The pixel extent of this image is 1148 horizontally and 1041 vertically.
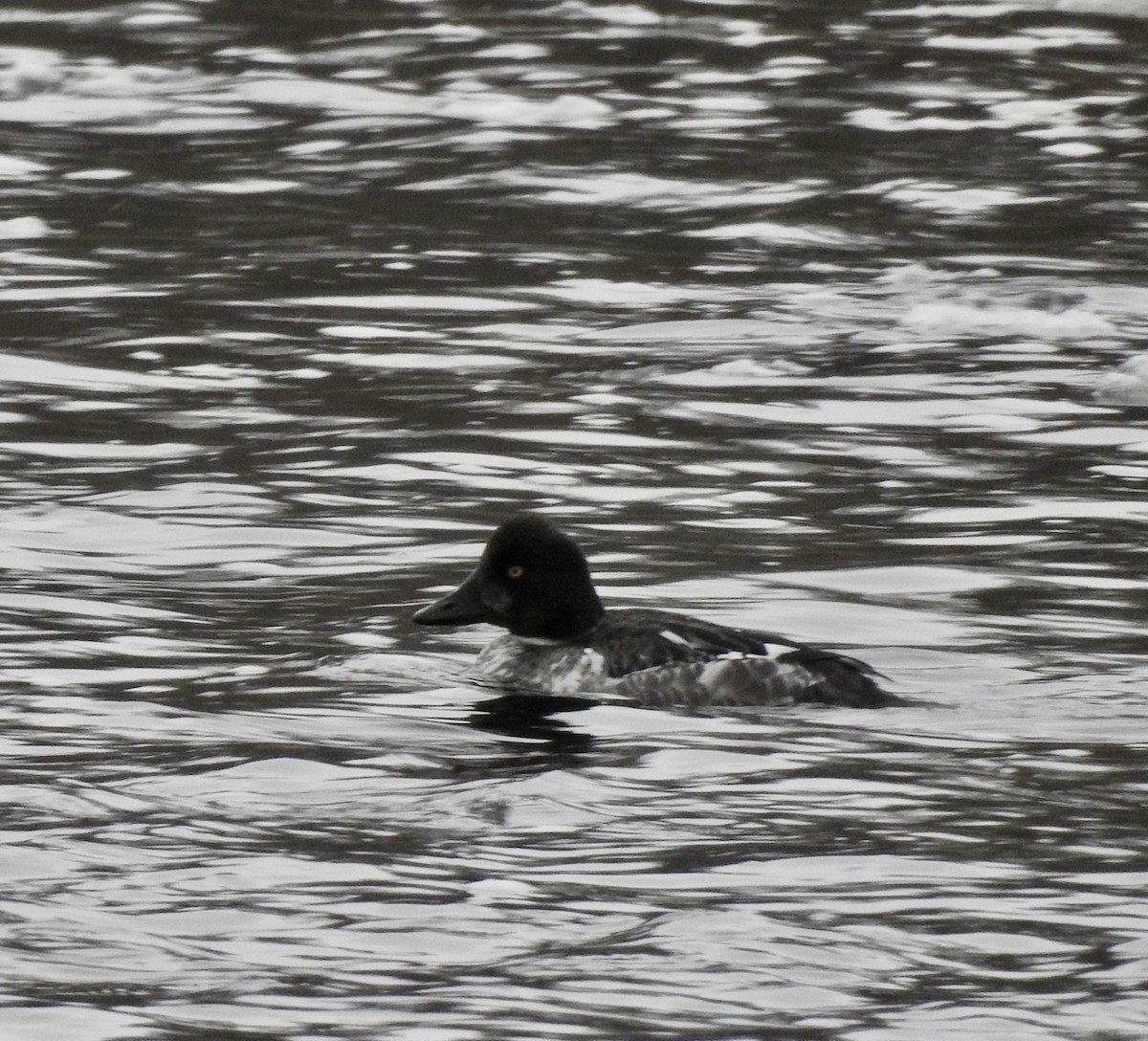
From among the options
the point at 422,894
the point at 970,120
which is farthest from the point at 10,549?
the point at 970,120

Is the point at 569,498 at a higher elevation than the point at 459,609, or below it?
below

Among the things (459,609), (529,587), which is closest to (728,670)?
(529,587)

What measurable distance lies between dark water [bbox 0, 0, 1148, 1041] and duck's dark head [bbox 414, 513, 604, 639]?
0.99ft

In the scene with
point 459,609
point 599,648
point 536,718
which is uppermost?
point 459,609

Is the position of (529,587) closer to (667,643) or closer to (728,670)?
(667,643)

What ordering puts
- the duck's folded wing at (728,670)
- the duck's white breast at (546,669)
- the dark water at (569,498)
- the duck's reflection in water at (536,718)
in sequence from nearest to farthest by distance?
the dark water at (569,498), the duck's reflection in water at (536,718), the duck's folded wing at (728,670), the duck's white breast at (546,669)

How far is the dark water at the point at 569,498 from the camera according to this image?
23.1 ft

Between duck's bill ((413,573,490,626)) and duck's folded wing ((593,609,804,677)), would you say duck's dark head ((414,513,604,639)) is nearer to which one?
duck's bill ((413,573,490,626))

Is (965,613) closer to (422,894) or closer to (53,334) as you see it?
(422,894)

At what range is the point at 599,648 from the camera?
10398 mm

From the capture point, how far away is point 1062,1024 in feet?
21.0

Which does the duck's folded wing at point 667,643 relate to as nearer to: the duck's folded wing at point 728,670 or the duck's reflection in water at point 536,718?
the duck's folded wing at point 728,670

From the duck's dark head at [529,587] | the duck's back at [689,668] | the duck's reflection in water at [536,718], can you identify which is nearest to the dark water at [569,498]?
the duck's reflection in water at [536,718]

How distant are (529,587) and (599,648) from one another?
1.33ft
